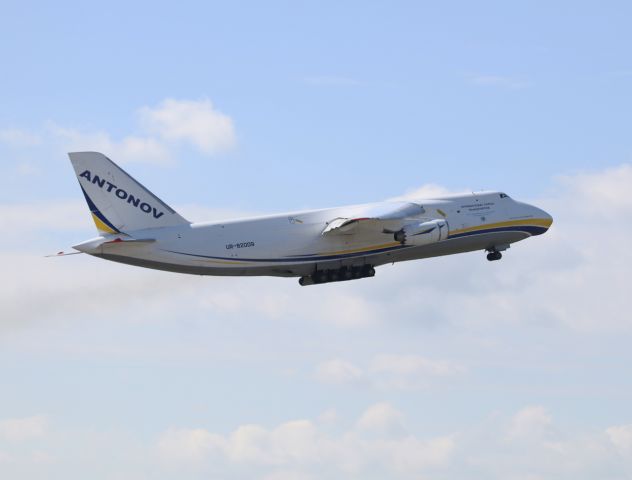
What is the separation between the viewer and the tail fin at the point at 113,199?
3562cm

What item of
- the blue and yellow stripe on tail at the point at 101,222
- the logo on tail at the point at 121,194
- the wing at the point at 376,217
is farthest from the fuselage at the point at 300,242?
the logo on tail at the point at 121,194

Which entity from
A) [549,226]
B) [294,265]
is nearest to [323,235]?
[294,265]

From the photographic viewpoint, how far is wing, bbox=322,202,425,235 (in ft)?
120

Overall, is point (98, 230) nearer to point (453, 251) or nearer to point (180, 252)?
point (180, 252)

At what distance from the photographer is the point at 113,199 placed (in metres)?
35.8

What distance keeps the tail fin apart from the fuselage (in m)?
0.37

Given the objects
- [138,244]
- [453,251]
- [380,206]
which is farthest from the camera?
[453,251]

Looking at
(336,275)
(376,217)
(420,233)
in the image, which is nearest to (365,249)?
(336,275)

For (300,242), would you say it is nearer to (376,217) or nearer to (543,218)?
(376,217)

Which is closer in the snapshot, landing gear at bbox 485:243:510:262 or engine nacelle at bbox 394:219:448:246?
engine nacelle at bbox 394:219:448:246

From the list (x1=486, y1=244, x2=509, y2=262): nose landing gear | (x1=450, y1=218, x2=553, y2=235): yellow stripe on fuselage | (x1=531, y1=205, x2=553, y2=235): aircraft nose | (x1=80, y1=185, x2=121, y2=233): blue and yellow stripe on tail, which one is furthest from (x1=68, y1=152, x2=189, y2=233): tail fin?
(x1=531, y1=205, x2=553, y2=235): aircraft nose

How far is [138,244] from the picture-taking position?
35.3 metres

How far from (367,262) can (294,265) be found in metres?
2.66

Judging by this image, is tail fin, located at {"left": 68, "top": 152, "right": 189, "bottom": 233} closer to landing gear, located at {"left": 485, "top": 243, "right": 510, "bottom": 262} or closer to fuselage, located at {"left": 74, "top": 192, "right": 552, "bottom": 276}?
fuselage, located at {"left": 74, "top": 192, "right": 552, "bottom": 276}
